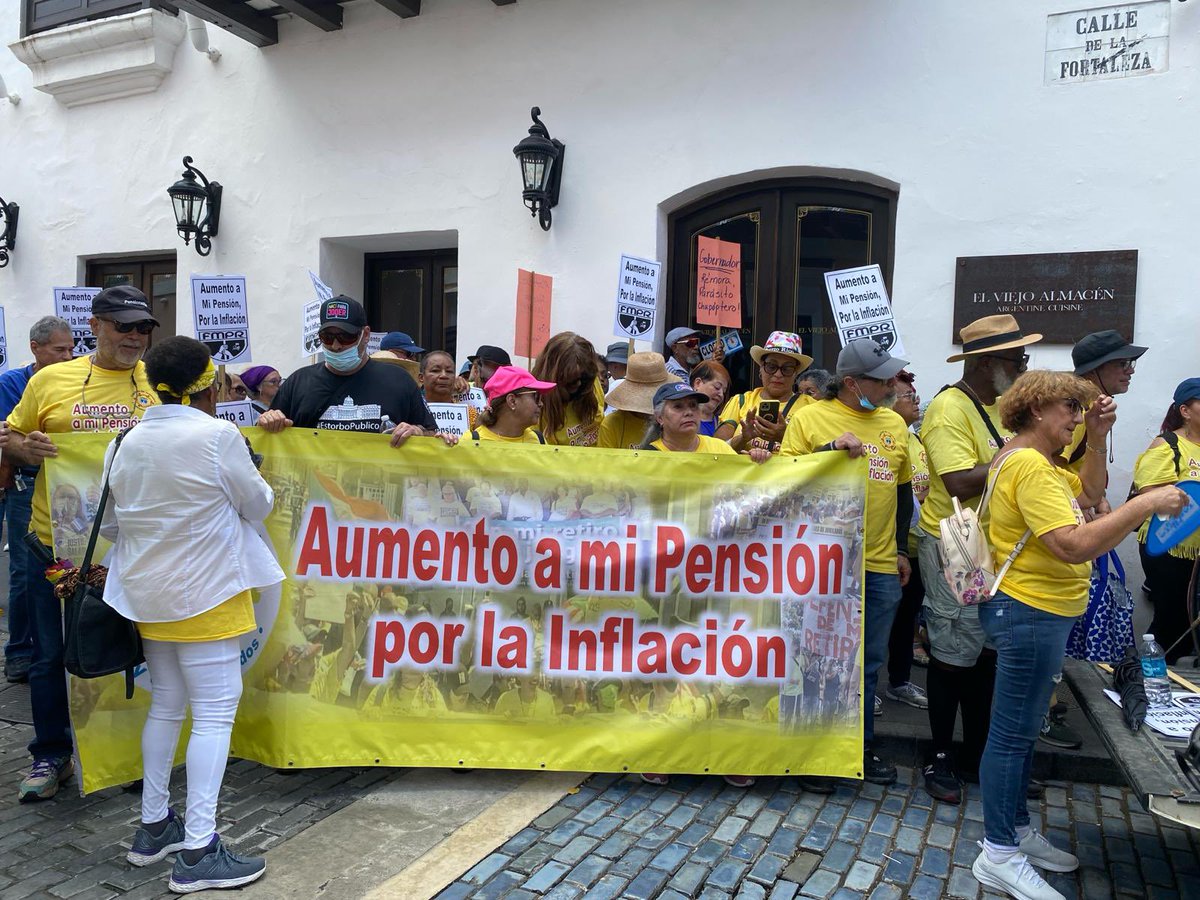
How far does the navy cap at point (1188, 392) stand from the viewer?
503cm

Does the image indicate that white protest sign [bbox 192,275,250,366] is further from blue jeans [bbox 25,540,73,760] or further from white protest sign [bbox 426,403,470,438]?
blue jeans [bbox 25,540,73,760]

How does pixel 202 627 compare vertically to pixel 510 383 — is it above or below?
below

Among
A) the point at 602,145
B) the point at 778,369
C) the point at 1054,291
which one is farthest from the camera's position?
the point at 602,145

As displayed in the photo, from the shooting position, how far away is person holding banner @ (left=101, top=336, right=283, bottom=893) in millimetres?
2996

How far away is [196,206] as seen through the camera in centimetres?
923

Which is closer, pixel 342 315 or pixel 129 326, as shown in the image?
pixel 129 326

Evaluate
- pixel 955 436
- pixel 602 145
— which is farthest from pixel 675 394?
pixel 602 145

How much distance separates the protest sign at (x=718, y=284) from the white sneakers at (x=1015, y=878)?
4075mm

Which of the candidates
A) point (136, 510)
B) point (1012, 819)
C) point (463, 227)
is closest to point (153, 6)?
point (463, 227)

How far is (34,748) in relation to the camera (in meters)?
3.78

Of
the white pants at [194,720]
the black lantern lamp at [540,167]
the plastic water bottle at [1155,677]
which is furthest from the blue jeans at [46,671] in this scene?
the black lantern lamp at [540,167]

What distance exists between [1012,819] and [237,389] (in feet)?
19.8

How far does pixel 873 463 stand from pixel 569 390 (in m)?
1.55

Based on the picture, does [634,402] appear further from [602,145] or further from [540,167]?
[602,145]
